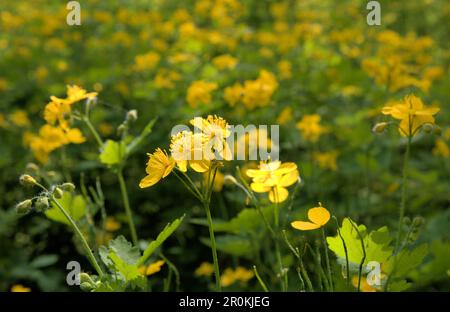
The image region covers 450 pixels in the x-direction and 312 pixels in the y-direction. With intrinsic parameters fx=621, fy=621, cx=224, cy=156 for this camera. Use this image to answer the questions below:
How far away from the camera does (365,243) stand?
1.74 meters

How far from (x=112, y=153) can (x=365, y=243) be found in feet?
3.55

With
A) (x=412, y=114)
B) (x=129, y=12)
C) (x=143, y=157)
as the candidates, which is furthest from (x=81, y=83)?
(x=412, y=114)

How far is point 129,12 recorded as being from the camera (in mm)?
6324

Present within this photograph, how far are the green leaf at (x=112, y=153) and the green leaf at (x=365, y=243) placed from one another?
3.22 feet

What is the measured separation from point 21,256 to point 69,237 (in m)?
0.36

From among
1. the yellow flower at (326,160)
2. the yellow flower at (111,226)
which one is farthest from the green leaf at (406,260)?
the yellow flower at (111,226)

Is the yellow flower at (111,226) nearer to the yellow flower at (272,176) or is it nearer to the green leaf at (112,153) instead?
the green leaf at (112,153)

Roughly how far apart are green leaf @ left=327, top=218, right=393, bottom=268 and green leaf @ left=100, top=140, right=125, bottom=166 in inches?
38.6

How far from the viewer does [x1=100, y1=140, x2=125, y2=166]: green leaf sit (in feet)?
7.77

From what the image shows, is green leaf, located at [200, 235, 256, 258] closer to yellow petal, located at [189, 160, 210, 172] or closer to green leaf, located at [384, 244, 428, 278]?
green leaf, located at [384, 244, 428, 278]

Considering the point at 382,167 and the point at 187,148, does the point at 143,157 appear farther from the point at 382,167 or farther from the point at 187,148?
the point at 187,148

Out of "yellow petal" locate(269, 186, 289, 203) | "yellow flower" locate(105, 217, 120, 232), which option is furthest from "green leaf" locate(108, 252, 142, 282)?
"yellow flower" locate(105, 217, 120, 232)

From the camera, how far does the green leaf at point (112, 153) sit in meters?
2.37

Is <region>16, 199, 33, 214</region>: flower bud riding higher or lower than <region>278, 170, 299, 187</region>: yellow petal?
lower
